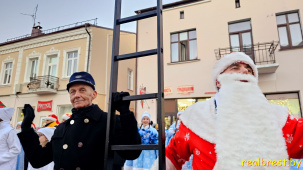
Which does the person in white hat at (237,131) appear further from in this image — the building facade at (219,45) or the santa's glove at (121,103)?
the building facade at (219,45)

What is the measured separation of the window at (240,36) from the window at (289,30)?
4.48ft

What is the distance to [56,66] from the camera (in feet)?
52.7

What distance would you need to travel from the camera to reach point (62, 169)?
2.12m

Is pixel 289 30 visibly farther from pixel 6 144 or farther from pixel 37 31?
pixel 37 31

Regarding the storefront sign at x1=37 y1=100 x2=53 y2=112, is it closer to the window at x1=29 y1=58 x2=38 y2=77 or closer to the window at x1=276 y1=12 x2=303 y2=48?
the window at x1=29 y1=58 x2=38 y2=77

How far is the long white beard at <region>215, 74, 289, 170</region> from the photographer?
5.09 ft

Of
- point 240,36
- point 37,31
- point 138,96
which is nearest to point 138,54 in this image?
point 138,96

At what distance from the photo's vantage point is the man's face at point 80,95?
2.36 metres

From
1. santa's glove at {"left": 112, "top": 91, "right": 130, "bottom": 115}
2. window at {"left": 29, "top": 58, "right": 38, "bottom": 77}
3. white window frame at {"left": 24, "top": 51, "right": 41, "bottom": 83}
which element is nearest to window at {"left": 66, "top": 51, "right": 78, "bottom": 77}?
white window frame at {"left": 24, "top": 51, "right": 41, "bottom": 83}

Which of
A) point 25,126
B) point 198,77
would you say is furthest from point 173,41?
point 25,126

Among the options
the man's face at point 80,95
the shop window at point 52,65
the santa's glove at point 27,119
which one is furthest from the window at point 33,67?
the man's face at point 80,95

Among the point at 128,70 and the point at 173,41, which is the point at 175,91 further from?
the point at 128,70

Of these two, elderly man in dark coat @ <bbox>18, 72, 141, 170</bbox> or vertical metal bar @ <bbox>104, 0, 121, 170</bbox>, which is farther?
elderly man in dark coat @ <bbox>18, 72, 141, 170</bbox>

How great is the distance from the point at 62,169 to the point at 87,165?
25 cm
